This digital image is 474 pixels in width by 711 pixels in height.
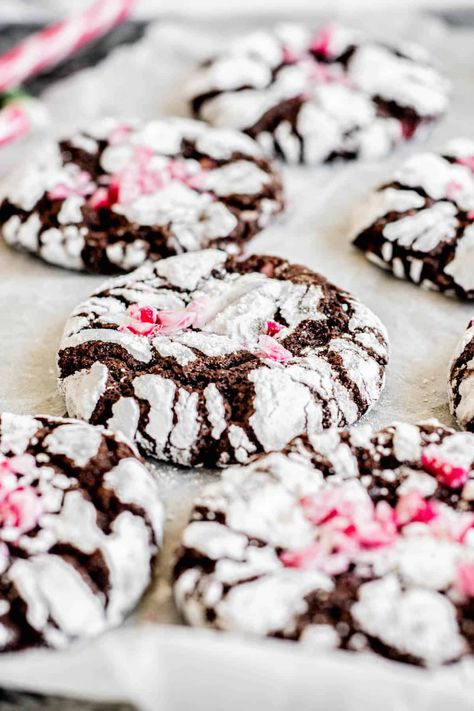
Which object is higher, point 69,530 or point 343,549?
point 343,549

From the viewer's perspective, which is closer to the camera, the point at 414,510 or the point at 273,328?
the point at 414,510

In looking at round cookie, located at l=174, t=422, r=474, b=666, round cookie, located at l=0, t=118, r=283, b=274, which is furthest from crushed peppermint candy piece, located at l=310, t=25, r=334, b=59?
round cookie, located at l=174, t=422, r=474, b=666

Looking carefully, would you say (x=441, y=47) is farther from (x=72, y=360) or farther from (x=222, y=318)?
(x=72, y=360)

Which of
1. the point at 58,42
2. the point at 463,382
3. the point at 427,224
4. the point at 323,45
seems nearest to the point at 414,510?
the point at 463,382

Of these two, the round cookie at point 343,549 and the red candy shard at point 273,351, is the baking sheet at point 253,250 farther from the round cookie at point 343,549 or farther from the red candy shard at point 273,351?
the red candy shard at point 273,351

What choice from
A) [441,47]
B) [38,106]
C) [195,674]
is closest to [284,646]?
[195,674]

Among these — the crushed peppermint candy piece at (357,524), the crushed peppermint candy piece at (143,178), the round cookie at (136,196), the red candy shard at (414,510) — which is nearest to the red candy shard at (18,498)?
the crushed peppermint candy piece at (357,524)

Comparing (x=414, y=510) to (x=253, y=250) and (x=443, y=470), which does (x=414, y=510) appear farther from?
(x=253, y=250)
